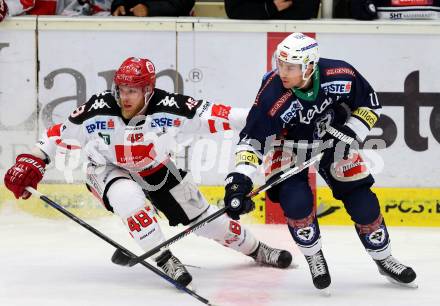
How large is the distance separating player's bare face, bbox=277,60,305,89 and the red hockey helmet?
0.65 meters

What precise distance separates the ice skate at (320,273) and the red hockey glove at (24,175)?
4.45 ft

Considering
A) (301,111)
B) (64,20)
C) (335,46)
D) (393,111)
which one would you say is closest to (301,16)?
(335,46)

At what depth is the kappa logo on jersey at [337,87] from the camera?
5238 mm

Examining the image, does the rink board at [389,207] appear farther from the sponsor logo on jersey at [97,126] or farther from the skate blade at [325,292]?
the skate blade at [325,292]

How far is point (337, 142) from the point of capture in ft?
17.3

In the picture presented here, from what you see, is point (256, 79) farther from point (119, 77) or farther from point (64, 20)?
point (119, 77)

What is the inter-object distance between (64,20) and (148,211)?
6.81 feet

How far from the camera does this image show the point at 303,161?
532 cm

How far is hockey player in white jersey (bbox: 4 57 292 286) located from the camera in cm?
533

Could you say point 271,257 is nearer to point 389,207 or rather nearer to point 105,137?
point 105,137

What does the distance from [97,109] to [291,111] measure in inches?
37.3

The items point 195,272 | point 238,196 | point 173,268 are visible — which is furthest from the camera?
point 195,272

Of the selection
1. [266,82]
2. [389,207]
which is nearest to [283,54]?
[266,82]

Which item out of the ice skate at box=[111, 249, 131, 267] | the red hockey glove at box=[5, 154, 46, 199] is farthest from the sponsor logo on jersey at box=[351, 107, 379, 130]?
the red hockey glove at box=[5, 154, 46, 199]
